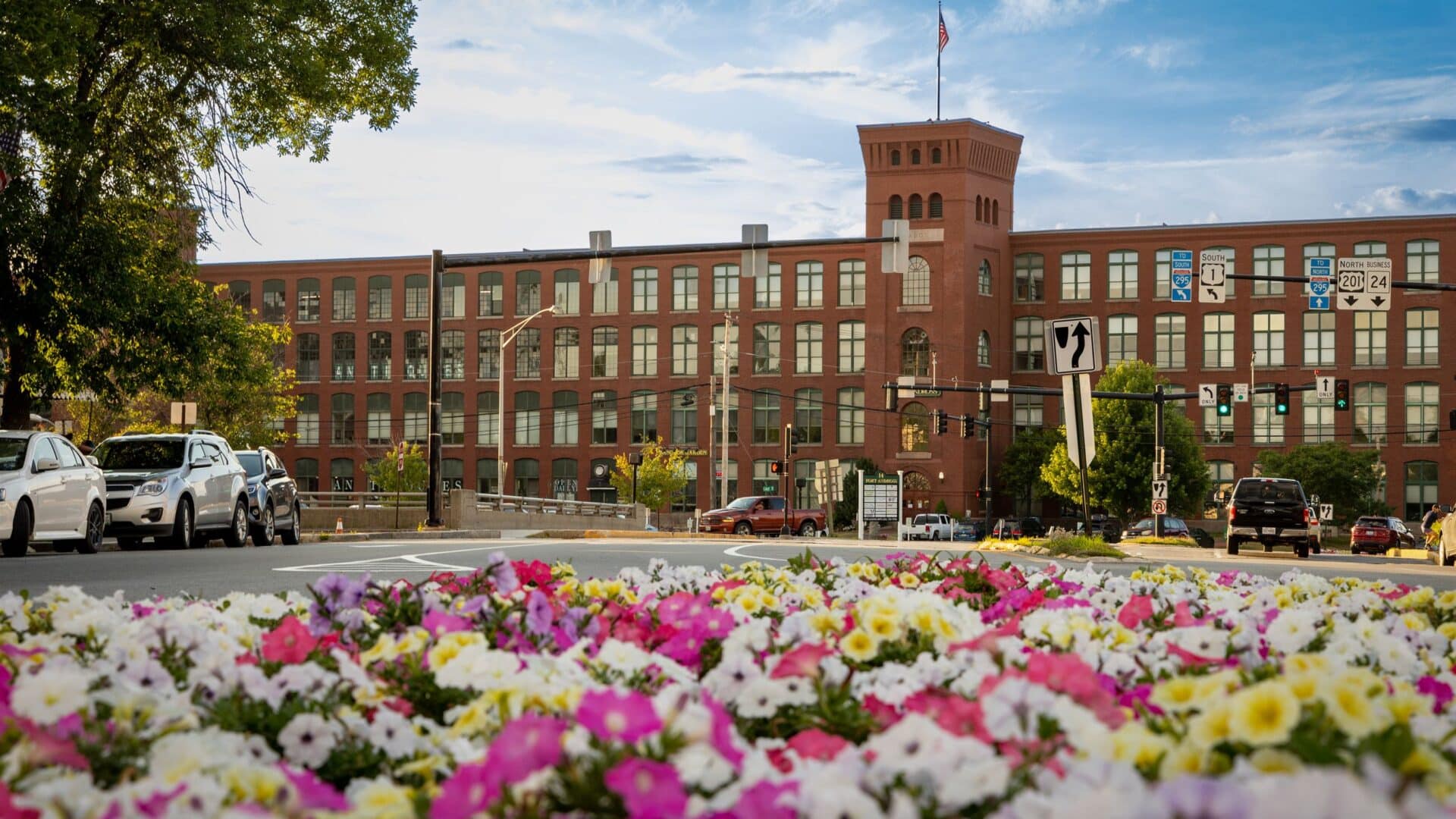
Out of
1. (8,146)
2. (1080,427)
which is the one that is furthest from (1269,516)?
(8,146)

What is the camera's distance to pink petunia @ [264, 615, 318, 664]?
3.95 m

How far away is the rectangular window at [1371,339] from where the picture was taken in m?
88.2

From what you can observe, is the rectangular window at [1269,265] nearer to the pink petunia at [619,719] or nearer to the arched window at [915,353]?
the arched window at [915,353]

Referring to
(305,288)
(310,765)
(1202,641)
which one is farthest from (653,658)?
(305,288)

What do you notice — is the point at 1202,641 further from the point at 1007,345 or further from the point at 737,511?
the point at 1007,345

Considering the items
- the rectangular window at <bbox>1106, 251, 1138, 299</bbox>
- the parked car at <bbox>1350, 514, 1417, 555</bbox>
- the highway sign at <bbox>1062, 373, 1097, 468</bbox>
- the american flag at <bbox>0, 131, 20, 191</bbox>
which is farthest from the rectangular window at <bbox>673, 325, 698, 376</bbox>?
the highway sign at <bbox>1062, 373, 1097, 468</bbox>

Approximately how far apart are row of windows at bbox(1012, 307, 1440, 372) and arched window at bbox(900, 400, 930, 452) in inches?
306

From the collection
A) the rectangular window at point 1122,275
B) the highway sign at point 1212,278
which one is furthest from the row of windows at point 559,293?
the highway sign at point 1212,278

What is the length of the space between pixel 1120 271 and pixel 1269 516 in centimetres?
5736

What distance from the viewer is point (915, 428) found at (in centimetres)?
8862

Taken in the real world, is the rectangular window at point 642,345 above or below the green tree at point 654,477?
above

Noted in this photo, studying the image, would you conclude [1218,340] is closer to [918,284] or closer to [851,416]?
[918,284]

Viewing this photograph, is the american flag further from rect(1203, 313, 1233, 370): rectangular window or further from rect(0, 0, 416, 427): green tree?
rect(1203, 313, 1233, 370): rectangular window

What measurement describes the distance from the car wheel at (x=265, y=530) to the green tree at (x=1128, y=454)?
5453 cm
